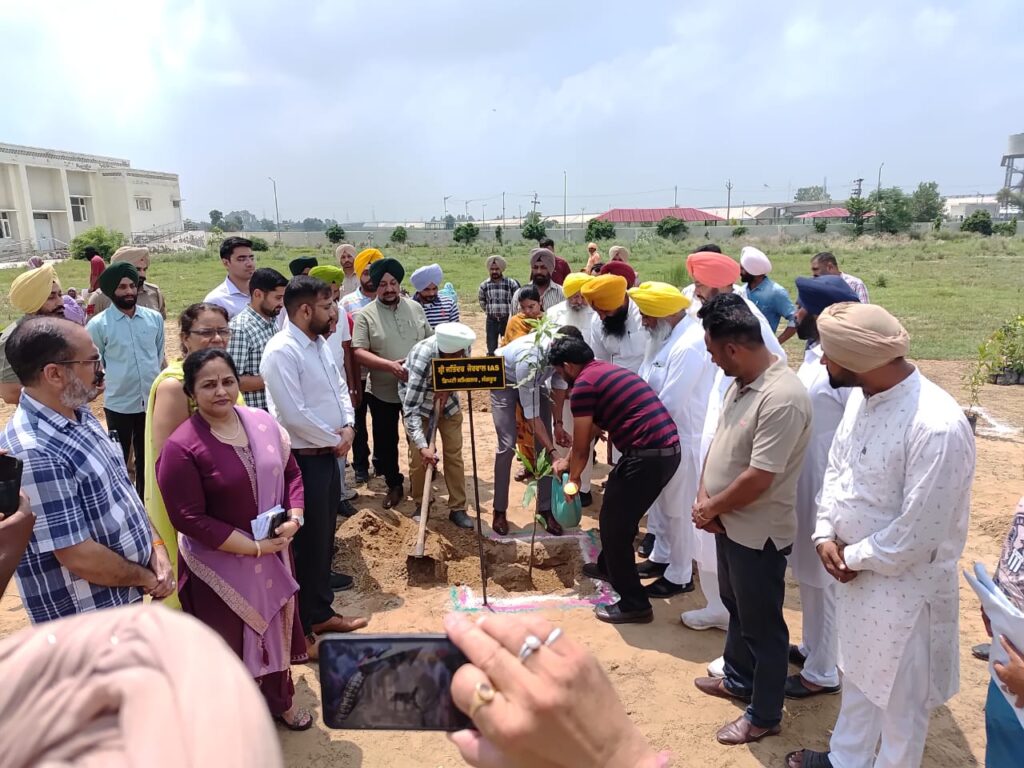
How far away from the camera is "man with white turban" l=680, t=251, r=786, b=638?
369 centimetres

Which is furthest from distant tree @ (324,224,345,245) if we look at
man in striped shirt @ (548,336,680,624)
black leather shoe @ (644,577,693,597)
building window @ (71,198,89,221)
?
man in striped shirt @ (548,336,680,624)

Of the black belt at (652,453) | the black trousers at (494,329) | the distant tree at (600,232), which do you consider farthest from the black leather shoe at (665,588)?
the distant tree at (600,232)

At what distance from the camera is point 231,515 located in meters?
2.90

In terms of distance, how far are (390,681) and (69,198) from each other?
60.8 meters

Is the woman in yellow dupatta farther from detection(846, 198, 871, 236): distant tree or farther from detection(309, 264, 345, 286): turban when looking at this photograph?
detection(846, 198, 871, 236): distant tree

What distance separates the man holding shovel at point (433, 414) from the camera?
4.88 meters

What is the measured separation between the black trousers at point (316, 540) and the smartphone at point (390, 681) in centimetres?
286

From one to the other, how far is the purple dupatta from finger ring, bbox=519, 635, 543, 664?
7.70 ft

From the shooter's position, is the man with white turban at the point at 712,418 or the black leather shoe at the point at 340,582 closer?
the man with white turban at the point at 712,418

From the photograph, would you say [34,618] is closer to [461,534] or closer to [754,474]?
[754,474]

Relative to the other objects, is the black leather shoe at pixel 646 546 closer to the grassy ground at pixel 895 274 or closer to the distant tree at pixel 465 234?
the grassy ground at pixel 895 274

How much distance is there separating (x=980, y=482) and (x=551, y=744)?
6439mm

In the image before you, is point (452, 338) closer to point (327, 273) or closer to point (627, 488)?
point (627, 488)

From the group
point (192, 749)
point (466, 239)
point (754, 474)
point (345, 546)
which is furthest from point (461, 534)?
point (466, 239)
